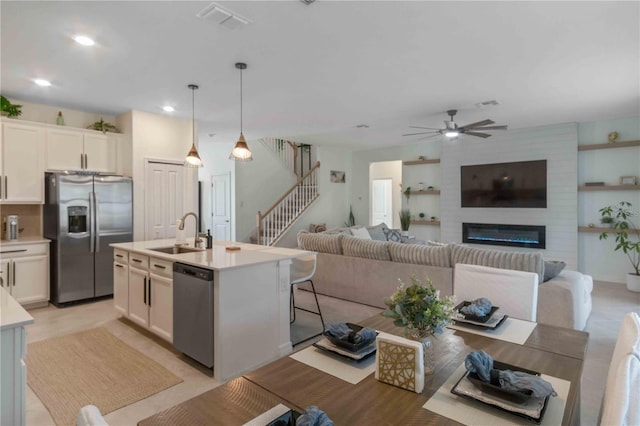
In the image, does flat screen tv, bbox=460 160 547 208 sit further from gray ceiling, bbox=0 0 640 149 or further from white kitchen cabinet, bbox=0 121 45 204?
white kitchen cabinet, bbox=0 121 45 204

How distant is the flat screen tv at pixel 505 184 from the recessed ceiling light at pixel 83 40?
673cm

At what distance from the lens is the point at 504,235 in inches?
271

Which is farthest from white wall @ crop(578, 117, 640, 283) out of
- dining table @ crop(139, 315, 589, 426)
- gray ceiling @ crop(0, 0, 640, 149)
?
dining table @ crop(139, 315, 589, 426)

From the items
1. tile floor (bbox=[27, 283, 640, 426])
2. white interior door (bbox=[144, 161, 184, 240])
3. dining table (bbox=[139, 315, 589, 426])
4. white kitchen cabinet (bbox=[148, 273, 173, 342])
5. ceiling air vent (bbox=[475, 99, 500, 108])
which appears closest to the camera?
dining table (bbox=[139, 315, 589, 426])

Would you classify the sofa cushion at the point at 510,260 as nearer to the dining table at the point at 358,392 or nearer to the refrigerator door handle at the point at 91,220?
the dining table at the point at 358,392

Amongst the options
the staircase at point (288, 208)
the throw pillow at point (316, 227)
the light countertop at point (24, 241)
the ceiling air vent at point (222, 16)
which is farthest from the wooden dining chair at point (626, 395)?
the throw pillow at point (316, 227)

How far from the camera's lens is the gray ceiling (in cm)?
248

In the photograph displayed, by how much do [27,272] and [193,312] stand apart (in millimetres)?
3064

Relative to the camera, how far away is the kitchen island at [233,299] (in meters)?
2.62

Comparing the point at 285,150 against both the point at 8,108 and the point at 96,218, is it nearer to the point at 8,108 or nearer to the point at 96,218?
the point at 96,218

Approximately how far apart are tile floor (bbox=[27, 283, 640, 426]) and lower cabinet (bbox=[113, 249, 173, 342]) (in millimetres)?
178

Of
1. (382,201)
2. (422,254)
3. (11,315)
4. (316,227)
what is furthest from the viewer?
(382,201)

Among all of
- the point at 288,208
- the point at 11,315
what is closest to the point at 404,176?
the point at 288,208

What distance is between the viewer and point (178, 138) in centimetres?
551
